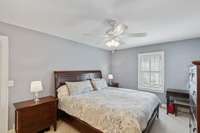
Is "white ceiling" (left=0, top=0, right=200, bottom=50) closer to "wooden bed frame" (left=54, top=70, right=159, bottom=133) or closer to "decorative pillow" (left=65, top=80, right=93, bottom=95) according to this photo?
"wooden bed frame" (left=54, top=70, right=159, bottom=133)

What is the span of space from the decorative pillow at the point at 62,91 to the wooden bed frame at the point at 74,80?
0.51ft

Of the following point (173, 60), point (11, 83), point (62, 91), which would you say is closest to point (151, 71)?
point (173, 60)

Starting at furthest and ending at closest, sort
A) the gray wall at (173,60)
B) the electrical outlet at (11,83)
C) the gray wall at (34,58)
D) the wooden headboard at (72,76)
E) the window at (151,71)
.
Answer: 1. the window at (151,71)
2. the gray wall at (173,60)
3. the wooden headboard at (72,76)
4. the gray wall at (34,58)
5. the electrical outlet at (11,83)

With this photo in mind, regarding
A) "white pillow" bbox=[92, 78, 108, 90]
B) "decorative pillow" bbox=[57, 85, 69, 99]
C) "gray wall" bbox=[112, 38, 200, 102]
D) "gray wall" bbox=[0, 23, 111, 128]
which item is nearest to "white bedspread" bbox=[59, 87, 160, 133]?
"decorative pillow" bbox=[57, 85, 69, 99]

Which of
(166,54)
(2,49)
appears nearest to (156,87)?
(166,54)

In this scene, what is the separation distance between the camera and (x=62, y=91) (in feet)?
11.2

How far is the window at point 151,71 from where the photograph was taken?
451 centimetres

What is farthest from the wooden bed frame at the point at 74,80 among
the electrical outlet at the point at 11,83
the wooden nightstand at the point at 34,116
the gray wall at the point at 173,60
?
the gray wall at the point at 173,60

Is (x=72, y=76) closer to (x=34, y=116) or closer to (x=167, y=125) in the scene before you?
(x=34, y=116)

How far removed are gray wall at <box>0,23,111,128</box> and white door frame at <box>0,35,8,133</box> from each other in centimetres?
12

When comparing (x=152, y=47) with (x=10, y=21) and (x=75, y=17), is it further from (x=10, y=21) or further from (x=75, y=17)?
(x=10, y=21)

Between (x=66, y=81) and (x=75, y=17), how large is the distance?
2.06m

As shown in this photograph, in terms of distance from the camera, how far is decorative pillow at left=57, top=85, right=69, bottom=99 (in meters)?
3.35

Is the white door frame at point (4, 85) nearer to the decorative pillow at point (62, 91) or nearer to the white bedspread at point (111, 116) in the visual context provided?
the decorative pillow at point (62, 91)
